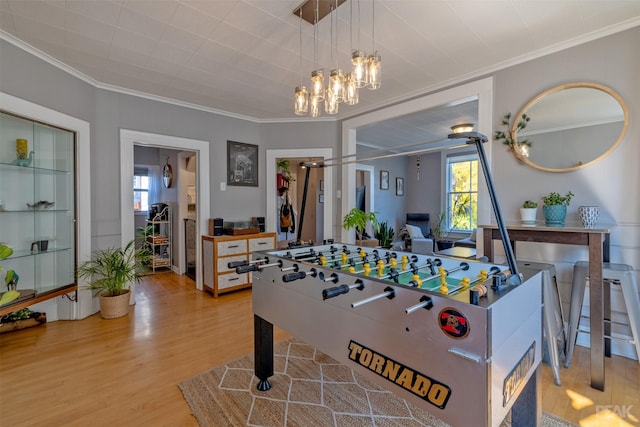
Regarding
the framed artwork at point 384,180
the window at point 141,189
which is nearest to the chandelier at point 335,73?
the framed artwork at point 384,180

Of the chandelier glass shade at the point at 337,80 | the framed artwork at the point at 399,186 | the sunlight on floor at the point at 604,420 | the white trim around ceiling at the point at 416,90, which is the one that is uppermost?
the white trim around ceiling at the point at 416,90

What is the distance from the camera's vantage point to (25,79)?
7.65 ft

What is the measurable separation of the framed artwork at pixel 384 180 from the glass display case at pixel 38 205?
18.5ft

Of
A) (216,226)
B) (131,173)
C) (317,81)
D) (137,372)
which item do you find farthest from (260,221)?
(317,81)

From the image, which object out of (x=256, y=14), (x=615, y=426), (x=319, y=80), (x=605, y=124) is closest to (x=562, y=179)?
(x=605, y=124)

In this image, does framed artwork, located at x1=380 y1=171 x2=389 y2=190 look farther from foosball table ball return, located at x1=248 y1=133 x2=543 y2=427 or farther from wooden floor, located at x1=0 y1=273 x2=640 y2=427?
foosball table ball return, located at x1=248 y1=133 x2=543 y2=427

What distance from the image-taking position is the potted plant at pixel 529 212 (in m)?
2.43

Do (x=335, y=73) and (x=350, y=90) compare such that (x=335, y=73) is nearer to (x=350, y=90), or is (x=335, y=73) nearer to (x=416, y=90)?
(x=350, y=90)

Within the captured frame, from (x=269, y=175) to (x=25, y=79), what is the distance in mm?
2665

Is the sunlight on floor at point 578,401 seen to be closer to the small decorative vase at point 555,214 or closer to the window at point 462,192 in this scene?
the small decorative vase at point 555,214

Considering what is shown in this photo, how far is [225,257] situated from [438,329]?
10.2 ft

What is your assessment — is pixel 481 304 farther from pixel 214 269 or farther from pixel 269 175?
pixel 269 175

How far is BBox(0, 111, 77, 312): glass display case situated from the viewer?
2.44 meters

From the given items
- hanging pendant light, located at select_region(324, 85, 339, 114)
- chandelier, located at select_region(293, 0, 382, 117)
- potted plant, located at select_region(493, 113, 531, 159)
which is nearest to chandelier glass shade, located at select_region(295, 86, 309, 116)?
chandelier, located at select_region(293, 0, 382, 117)
